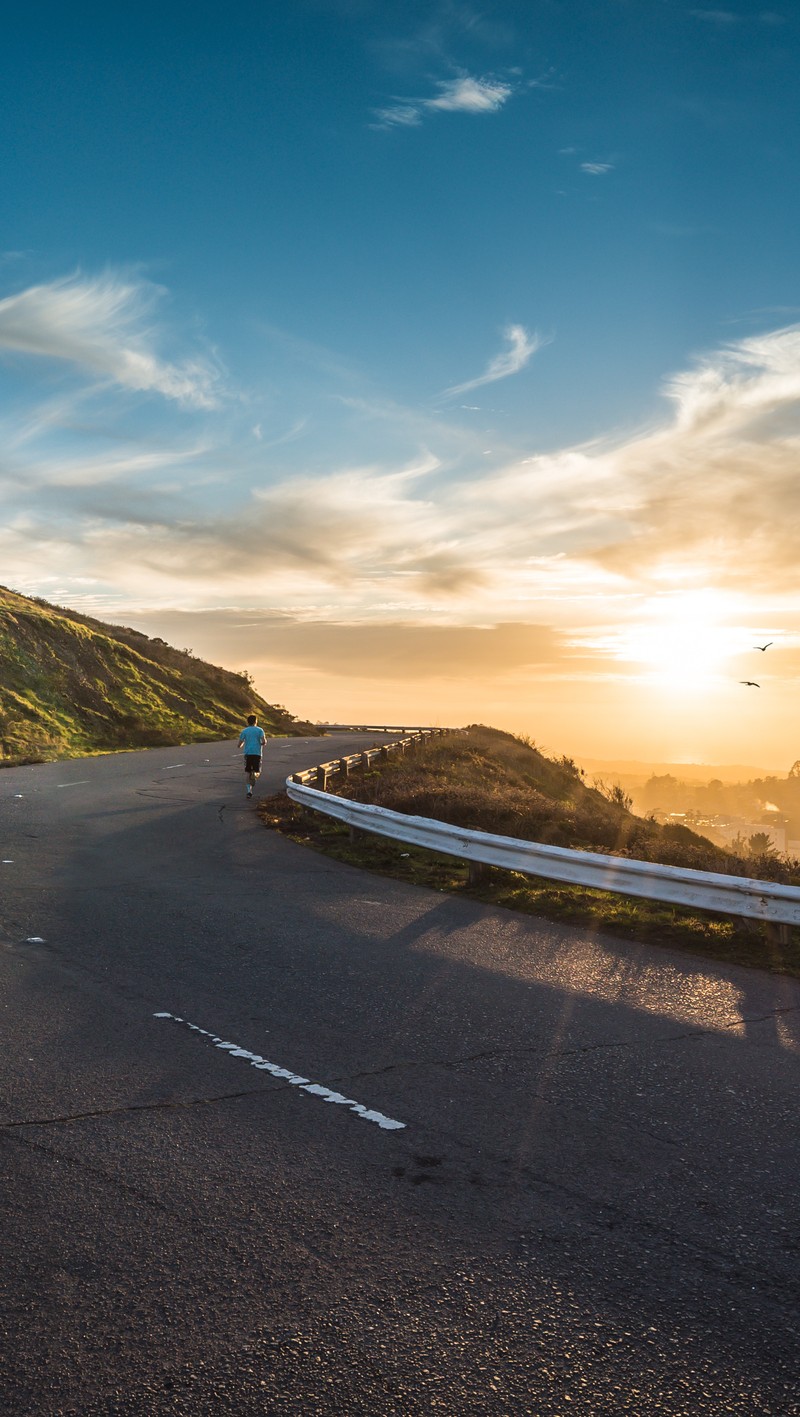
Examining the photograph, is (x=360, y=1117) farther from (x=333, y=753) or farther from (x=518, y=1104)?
(x=333, y=753)

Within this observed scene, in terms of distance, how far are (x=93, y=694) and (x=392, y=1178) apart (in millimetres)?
46353

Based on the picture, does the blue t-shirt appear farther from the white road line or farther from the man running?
the white road line

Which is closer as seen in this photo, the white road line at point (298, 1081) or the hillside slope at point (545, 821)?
the white road line at point (298, 1081)

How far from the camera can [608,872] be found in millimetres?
10492

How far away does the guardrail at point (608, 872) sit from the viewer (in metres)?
9.31

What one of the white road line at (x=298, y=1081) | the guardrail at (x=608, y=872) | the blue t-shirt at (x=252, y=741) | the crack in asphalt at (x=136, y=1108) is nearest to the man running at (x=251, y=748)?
the blue t-shirt at (x=252, y=741)

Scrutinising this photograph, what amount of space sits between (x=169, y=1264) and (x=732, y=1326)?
1.93 m

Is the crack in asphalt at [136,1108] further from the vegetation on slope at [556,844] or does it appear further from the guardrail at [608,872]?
the guardrail at [608,872]

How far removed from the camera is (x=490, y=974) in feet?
27.2

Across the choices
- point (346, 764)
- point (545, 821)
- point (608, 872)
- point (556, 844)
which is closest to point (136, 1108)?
Answer: point (608, 872)

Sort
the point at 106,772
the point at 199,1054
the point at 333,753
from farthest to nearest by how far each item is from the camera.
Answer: the point at 333,753
the point at 106,772
the point at 199,1054

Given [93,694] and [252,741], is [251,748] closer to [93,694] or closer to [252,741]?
[252,741]

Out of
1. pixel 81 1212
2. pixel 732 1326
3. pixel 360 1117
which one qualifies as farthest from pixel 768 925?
pixel 81 1212

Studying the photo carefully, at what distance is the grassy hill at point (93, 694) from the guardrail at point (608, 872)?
71.4ft
